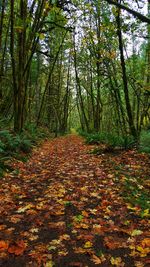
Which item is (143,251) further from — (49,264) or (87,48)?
(87,48)

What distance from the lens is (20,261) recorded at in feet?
10.2

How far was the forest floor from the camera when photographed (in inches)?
128

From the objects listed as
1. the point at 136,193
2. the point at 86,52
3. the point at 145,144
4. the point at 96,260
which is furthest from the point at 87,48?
the point at 96,260

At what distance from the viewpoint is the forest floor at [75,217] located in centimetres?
324

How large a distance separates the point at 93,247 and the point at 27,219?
1.31 metres

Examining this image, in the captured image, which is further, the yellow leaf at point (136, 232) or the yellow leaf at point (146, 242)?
the yellow leaf at point (136, 232)

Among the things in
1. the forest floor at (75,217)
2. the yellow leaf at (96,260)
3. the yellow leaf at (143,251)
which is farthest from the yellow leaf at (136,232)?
the yellow leaf at (96,260)

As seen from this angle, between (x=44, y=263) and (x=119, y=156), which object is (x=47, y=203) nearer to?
(x=44, y=263)

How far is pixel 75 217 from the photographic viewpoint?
438 centimetres

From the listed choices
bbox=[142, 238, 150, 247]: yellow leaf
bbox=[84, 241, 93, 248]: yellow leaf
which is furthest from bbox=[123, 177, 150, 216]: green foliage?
bbox=[84, 241, 93, 248]: yellow leaf

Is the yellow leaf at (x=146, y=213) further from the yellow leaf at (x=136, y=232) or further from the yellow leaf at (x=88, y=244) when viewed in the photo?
the yellow leaf at (x=88, y=244)

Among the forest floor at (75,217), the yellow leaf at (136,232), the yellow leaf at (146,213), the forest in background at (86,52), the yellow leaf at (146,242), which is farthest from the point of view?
the forest in background at (86,52)

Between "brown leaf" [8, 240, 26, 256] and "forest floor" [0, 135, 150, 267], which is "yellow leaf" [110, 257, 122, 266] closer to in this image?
"forest floor" [0, 135, 150, 267]

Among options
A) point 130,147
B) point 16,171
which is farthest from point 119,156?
point 16,171
